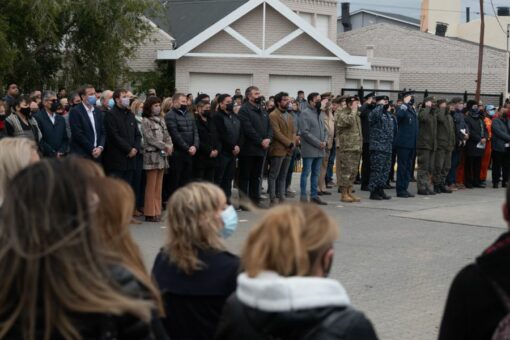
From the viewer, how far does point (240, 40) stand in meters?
33.6

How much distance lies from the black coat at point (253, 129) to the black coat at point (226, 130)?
215mm

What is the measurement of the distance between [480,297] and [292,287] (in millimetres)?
698

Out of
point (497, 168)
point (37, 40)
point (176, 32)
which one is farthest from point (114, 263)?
point (176, 32)

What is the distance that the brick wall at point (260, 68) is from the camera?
32.5 m

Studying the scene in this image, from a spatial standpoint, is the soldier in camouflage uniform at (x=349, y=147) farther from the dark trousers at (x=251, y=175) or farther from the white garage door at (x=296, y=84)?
the white garage door at (x=296, y=84)

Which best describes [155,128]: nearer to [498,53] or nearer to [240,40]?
[240,40]

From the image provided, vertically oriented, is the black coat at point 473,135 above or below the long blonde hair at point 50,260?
below

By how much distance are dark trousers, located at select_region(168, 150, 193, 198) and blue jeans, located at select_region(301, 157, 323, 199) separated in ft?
8.73

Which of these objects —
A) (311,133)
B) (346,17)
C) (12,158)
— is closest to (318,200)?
(311,133)

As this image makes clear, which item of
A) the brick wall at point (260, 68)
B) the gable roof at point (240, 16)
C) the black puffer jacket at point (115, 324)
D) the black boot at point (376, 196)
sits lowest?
the black boot at point (376, 196)

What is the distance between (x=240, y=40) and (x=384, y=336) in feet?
88.8

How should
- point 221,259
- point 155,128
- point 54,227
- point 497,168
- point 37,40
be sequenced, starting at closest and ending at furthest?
point 54,227 → point 221,259 → point 155,128 → point 497,168 → point 37,40

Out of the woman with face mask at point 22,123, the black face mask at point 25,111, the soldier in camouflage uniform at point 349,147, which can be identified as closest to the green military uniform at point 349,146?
the soldier in camouflage uniform at point 349,147

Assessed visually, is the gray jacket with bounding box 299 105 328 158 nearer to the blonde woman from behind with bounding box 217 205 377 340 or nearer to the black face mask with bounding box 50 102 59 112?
the black face mask with bounding box 50 102 59 112
